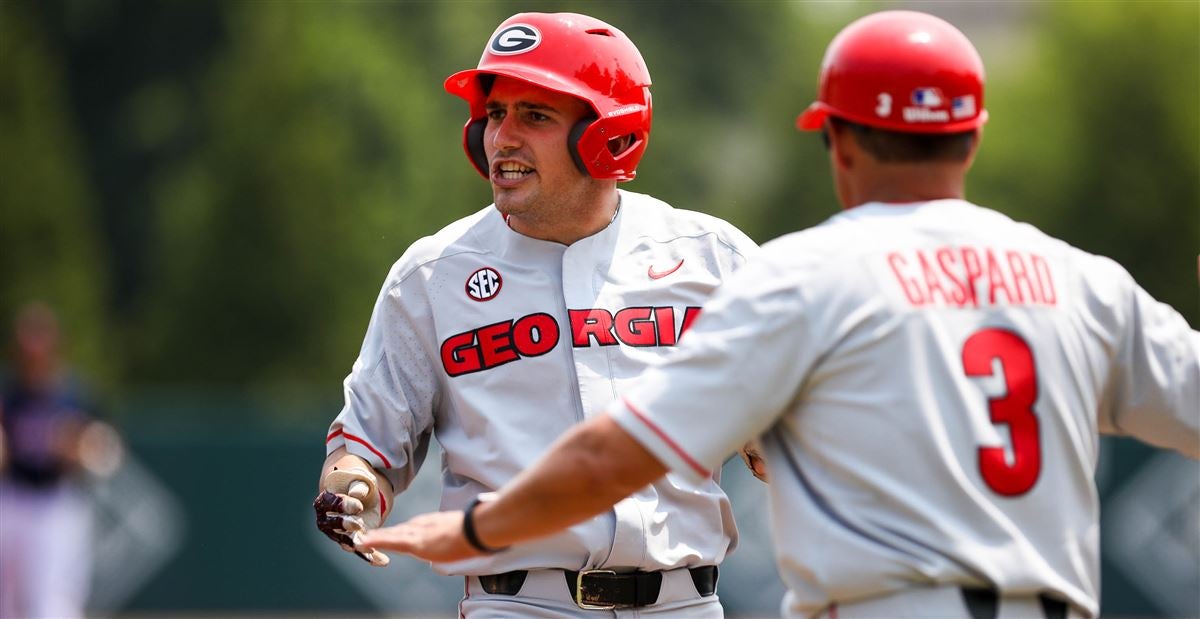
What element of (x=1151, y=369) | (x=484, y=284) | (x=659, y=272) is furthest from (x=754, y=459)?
(x=1151, y=369)

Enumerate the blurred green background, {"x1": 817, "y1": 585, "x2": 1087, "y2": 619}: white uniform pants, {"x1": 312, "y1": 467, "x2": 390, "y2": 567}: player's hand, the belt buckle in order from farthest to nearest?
the blurred green background
the belt buckle
{"x1": 312, "y1": 467, "x2": 390, "y2": 567}: player's hand
{"x1": 817, "y1": 585, "x2": 1087, "y2": 619}: white uniform pants

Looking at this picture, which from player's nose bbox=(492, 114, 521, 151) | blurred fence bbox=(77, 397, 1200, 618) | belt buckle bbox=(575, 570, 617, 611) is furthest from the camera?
blurred fence bbox=(77, 397, 1200, 618)

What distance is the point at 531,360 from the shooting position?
509 cm

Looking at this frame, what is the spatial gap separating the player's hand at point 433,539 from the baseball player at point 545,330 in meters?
0.97

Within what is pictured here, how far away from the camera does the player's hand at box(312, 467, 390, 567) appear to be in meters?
4.73

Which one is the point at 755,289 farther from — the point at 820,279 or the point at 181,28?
the point at 181,28

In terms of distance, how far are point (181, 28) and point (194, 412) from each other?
2444 centimetres

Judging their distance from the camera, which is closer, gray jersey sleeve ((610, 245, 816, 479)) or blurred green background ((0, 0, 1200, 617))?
gray jersey sleeve ((610, 245, 816, 479))

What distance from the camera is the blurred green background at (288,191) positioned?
16781 millimetres

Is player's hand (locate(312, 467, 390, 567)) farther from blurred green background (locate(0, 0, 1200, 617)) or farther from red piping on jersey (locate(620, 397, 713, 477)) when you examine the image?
blurred green background (locate(0, 0, 1200, 617))

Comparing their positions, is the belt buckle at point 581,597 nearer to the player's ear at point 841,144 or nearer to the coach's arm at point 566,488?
the coach's arm at point 566,488

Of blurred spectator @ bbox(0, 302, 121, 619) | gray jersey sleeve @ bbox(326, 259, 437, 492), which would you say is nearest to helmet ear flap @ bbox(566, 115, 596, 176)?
gray jersey sleeve @ bbox(326, 259, 437, 492)

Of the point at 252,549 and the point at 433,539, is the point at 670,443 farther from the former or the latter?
the point at 252,549

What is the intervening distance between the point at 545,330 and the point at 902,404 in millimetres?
1811
